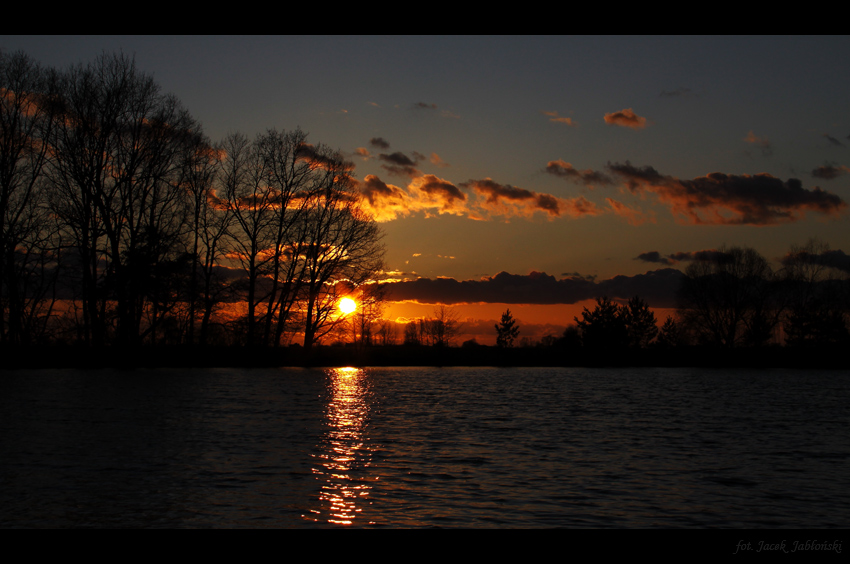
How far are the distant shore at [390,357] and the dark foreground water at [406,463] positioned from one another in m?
13.6

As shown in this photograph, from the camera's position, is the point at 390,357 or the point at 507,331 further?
the point at 507,331

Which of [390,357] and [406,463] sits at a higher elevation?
[406,463]

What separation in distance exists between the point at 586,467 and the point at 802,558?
21.5 ft

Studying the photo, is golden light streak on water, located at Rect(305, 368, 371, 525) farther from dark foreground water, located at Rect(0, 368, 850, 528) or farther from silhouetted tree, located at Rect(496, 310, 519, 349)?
silhouetted tree, located at Rect(496, 310, 519, 349)

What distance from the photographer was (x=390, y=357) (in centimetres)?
6331

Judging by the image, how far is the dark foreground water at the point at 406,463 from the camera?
8.41 m

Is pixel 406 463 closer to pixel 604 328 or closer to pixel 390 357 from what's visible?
pixel 390 357

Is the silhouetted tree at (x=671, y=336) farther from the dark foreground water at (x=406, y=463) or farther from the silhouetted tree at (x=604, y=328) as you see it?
the dark foreground water at (x=406, y=463)

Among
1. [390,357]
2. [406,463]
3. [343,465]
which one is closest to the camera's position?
[343,465]

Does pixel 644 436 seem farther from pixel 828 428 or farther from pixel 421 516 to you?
pixel 421 516

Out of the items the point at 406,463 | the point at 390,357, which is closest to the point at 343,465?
the point at 406,463

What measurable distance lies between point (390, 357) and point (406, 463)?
51.6 metres

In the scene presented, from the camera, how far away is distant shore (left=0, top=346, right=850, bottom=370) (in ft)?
124
